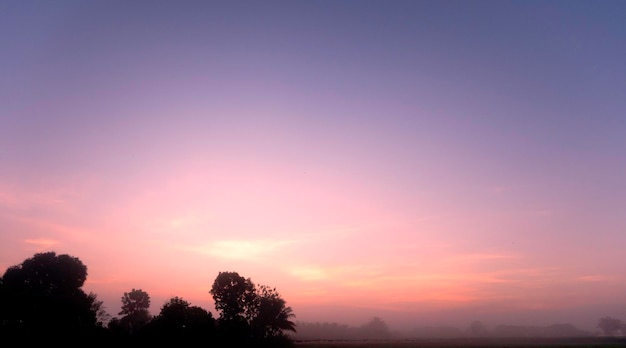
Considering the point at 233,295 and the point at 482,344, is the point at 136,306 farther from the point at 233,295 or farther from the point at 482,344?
the point at 482,344

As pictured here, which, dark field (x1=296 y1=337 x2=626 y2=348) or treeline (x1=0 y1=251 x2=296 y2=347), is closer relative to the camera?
treeline (x1=0 y1=251 x2=296 y2=347)

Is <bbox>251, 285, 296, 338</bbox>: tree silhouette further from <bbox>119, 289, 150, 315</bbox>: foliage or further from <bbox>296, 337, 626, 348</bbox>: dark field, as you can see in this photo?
<bbox>119, 289, 150, 315</bbox>: foliage

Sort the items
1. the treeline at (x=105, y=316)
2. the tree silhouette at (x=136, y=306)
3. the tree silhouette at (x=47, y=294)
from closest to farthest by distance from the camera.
→ 1. the treeline at (x=105, y=316)
2. the tree silhouette at (x=47, y=294)
3. the tree silhouette at (x=136, y=306)

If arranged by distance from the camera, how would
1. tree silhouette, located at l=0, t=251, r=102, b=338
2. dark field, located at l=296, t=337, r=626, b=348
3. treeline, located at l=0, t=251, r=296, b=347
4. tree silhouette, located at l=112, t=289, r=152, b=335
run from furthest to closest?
tree silhouette, located at l=112, t=289, r=152, b=335
tree silhouette, located at l=0, t=251, r=102, b=338
dark field, located at l=296, t=337, r=626, b=348
treeline, located at l=0, t=251, r=296, b=347

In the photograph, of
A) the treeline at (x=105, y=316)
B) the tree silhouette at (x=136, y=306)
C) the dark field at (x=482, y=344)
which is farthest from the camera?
the tree silhouette at (x=136, y=306)

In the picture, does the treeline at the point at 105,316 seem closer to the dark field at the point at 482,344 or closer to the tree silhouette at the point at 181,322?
the tree silhouette at the point at 181,322

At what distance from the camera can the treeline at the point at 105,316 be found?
206 feet

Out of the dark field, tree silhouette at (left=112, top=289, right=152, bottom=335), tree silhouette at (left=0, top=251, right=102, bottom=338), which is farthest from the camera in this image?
tree silhouette at (left=112, top=289, right=152, bottom=335)

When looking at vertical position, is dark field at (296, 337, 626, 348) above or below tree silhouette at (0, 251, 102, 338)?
below

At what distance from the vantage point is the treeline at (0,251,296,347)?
62.7m

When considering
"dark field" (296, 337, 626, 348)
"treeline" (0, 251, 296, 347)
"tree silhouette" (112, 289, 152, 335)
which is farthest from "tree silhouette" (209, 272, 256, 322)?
"tree silhouette" (112, 289, 152, 335)

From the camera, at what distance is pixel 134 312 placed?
11119 centimetres

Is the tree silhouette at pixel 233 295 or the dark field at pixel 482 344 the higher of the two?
the tree silhouette at pixel 233 295

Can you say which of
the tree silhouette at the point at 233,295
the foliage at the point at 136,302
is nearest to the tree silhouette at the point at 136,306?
the foliage at the point at 136,302
